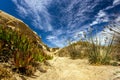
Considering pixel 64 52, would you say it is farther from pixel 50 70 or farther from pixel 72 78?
pixel 72 78

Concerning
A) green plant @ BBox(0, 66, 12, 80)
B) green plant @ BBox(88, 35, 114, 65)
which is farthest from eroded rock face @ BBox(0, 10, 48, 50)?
green plant @ BBox(0, 66, 12, 80)

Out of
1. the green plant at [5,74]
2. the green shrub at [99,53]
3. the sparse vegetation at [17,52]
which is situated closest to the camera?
the green plant at [5,74]

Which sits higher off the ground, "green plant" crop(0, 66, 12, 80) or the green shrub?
the green shrub

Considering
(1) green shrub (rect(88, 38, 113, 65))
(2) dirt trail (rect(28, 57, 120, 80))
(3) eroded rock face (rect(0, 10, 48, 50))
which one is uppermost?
(3) eroded rock face (rect(0, 10, 48, 50))

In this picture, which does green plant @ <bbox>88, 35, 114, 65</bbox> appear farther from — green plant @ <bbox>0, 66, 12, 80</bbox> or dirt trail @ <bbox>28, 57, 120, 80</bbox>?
green plant @ <bbox>0, 66, 12, 80</bbox>

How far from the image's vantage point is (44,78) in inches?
301

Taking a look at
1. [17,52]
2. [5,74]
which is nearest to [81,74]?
[17,52]

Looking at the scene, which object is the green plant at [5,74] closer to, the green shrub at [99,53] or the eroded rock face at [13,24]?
the green shrub at [99,53]

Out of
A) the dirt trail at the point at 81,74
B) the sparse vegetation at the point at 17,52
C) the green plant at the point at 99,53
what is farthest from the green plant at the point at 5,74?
the green plant at the point at 99,53

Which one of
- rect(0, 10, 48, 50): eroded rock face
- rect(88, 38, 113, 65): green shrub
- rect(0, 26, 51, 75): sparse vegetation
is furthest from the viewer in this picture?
rect(0, 10, 48, 50): eroded rock face

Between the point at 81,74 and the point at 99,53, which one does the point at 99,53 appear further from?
the point at 81,74

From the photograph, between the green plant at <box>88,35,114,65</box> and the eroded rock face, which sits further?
the eroded rock face

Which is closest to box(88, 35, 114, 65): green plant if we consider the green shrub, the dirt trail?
the green shrub

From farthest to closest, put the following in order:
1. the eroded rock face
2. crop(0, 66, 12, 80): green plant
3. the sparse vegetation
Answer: the eroded rock face
the sparse vegetation
crop(0, 66, 12, 80): green plant
